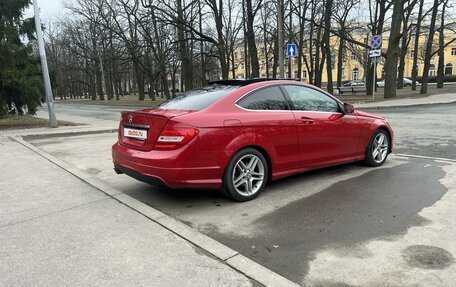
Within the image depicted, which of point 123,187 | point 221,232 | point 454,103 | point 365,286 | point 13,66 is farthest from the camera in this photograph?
point 454,103

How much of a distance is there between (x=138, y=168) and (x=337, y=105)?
3241 mm

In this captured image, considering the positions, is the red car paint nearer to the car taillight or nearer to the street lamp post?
the car taillight

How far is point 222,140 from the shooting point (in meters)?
4.51

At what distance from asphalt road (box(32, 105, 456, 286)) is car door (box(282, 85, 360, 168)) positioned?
0.40m

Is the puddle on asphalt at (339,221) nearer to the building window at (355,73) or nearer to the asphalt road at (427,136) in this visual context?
the asphalt road at (427,136)

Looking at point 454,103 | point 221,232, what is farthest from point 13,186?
point 454,103

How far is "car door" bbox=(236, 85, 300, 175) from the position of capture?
484 cm

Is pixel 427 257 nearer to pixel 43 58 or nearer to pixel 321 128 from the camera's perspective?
pixel 321 128

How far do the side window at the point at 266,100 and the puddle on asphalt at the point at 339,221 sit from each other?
131cm

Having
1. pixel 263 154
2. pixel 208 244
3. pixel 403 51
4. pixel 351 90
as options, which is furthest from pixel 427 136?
pixel 403 51

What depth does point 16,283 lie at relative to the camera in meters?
2.99

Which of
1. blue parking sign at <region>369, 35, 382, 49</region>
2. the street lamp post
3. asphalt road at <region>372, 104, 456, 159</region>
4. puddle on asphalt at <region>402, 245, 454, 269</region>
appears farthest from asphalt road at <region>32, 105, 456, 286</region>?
blue parking sign at <region>369, 35, 382, 49</region>

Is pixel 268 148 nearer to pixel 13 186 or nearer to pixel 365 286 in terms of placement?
pixel 365 286

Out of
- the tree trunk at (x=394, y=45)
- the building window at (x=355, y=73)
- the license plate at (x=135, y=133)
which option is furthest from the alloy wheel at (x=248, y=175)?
the building window at (x=355, y=73)
